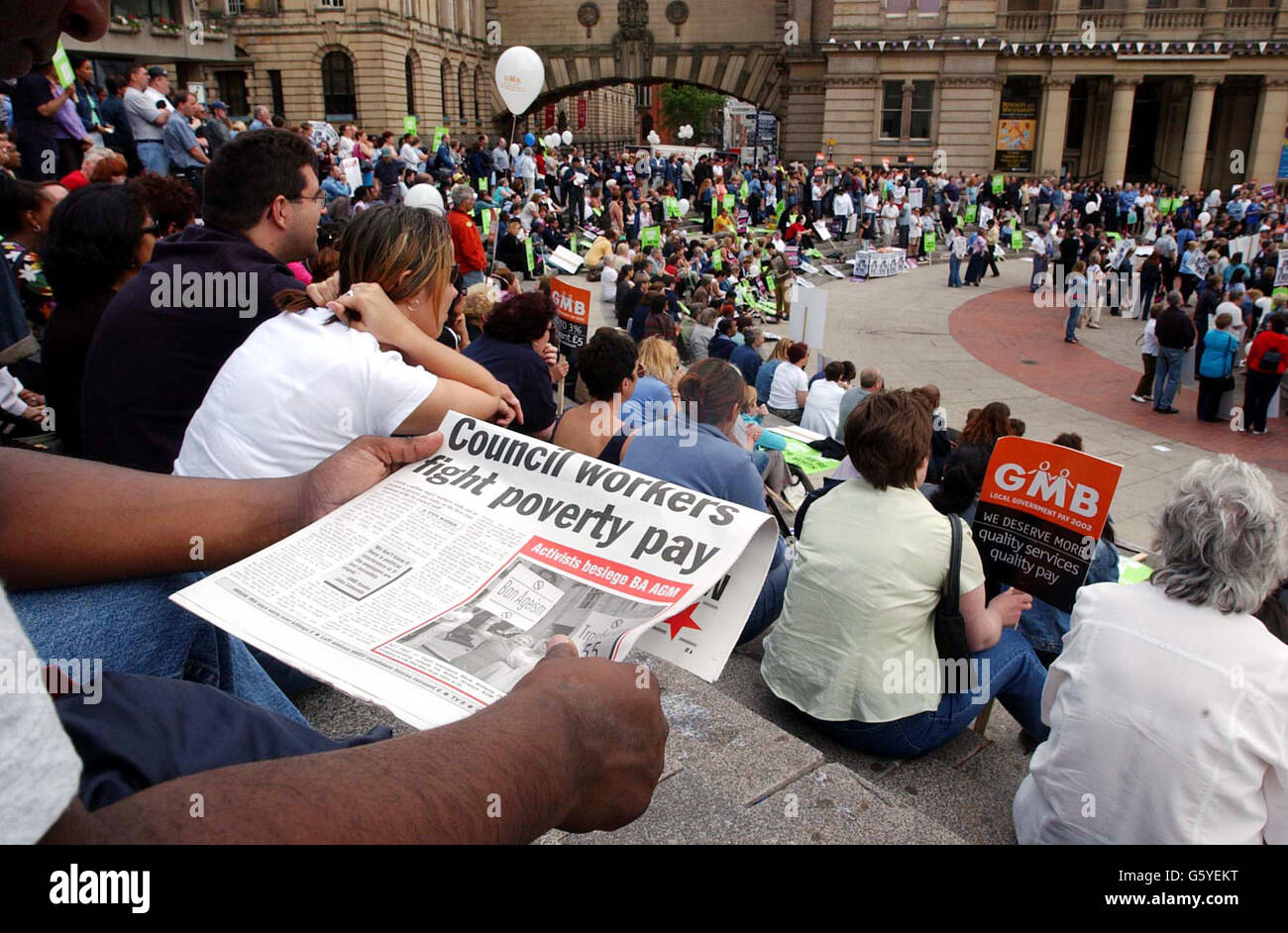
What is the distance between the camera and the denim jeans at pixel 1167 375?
1485cm

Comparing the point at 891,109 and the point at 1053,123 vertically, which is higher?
the point at 891,109

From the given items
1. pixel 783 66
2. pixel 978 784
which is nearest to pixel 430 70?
pixel 783 66

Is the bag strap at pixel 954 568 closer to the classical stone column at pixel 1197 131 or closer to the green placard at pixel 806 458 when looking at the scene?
the green placard at pixel 806 458

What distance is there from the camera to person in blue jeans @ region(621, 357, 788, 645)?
3943mm

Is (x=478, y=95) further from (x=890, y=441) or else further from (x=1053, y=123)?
(x=890, y=441)

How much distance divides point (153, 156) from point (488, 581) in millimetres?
14800

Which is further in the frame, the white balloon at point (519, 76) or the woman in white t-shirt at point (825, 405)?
the white balloon at point (519, 76)

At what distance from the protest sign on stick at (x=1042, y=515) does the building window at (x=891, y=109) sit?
43268mm

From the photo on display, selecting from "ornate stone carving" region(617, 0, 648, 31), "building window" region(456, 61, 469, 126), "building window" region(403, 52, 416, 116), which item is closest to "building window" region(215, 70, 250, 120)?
"building window" region(403, 52, 416, 116)

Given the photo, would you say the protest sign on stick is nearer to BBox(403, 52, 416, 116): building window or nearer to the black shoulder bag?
the black shoulder bag

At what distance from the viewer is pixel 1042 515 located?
3.63 m

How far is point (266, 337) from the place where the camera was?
2365mm

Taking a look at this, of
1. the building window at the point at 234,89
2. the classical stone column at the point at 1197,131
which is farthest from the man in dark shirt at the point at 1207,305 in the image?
the building window at the point at 234,89

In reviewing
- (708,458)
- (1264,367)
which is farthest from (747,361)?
(708,458)
